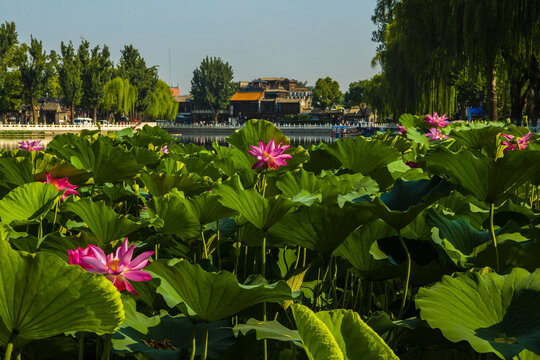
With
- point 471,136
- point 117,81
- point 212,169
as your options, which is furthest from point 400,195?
point 117,81

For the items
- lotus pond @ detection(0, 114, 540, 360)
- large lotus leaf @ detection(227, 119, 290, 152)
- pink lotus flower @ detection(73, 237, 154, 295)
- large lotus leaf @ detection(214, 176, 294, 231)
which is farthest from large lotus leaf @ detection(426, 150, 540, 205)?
large lotus leaf @ detection(227, 119, 290, 152)

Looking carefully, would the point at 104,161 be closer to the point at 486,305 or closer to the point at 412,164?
the point at 412,164

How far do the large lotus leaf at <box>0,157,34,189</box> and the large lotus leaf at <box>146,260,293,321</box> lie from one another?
0.90 m

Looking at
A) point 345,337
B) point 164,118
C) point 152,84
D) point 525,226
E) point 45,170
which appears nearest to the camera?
point 345,337

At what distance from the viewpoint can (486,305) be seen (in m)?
0.67

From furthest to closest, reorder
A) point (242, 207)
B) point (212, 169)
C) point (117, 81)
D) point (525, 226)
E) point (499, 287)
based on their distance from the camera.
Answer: point (117, 81), point (212, 169), point (525, 226), point (242, 207), point (499, 287)

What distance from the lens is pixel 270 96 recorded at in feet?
180

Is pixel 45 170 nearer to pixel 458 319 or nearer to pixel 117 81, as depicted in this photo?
pixel 458 319

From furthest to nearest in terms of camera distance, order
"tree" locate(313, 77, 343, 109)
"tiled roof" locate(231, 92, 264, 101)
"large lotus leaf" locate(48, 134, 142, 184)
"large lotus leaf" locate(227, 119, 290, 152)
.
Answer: "tree" locate(313, 77, 343, 109) < "tiled roof" locate(231, 92, 264, 101) < "large lotus leaf" locate(227, 119, 290, 152) < "large lotus leaf" locate(48, 134, 142, 184)

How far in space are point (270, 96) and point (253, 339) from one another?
55.1 m

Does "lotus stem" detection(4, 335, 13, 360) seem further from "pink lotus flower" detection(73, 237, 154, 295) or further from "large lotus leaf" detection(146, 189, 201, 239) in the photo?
"large lotus leaf" detection(146, 189, 201, 239)

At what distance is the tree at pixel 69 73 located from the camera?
4091 cm

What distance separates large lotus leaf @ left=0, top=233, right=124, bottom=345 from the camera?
543 mm

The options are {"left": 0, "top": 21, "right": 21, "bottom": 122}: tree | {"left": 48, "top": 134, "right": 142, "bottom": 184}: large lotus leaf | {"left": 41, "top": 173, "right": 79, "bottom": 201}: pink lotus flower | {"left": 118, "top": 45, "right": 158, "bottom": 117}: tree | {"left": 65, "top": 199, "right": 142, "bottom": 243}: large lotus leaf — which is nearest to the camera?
{"left": 65, "top": 199, "right": 142, "bottom": 243}: large lotus leaf
